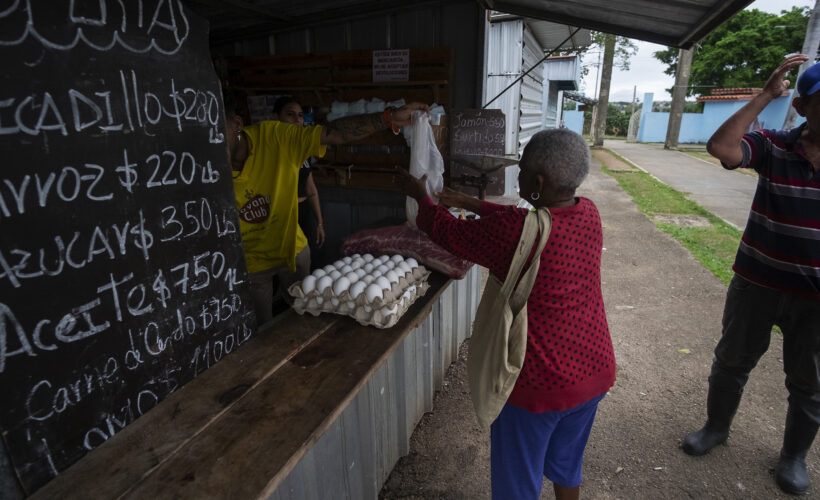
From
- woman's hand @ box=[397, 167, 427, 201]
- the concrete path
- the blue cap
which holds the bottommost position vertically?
the concrete path

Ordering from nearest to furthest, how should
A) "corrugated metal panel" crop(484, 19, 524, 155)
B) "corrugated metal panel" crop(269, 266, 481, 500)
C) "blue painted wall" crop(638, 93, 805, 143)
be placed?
"corrugated metal panel" crop(269, 266, 481, 500) → "corrugated metal panel" crop(484, 19, 524, 155) → "blue painted wall" crop(638, 93, 805, 143)

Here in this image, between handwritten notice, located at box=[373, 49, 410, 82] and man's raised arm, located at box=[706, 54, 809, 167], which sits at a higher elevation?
handwritten notice, located at box=[373, 49, 410, 82]

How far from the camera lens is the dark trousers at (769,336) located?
235cm

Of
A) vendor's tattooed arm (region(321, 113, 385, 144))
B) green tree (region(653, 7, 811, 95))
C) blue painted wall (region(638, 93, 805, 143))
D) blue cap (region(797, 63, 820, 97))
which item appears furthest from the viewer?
green tree (region(653, 7, 811, 95))

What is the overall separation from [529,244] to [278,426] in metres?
1.08

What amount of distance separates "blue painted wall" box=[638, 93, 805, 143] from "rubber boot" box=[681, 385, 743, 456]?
23.5 metres

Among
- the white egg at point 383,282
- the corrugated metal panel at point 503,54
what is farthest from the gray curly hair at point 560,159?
the corrugated metal panel at point 503,54

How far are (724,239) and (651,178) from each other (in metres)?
7.45

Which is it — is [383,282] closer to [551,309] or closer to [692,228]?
[551,309]

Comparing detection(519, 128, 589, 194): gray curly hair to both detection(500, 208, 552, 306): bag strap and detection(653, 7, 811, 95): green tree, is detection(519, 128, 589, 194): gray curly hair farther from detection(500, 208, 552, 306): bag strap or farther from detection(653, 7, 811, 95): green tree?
detection(653, 7, 811, 95): green tree

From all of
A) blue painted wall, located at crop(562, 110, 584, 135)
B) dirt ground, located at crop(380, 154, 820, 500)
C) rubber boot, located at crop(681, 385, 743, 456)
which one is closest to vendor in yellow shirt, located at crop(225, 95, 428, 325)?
dirt ground, located at crop(380, 154, 820, 500)

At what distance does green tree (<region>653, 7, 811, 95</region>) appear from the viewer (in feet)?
89.3

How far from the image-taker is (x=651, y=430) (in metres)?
3.13

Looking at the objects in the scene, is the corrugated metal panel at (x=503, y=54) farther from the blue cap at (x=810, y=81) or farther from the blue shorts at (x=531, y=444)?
the blue shorts at (x=531, y=444)
